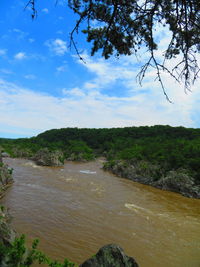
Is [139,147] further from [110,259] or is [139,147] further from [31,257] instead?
[31,257]

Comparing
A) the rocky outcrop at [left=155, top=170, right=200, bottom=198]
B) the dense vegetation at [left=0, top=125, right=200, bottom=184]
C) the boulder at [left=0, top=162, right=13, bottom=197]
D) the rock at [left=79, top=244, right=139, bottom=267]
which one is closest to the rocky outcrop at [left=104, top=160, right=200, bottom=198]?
the rocky outcrop at [left=155, top=170, right=200, bottom=198]

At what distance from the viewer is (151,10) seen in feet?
10.2

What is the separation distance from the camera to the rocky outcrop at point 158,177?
1528cm

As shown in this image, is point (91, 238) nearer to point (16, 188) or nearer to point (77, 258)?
point (77, 258)

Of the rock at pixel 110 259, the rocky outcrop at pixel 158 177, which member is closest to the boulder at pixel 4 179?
the rock at pixel 110 259

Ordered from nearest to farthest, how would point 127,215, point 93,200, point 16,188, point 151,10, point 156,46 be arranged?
point 151,10
point 156,46
point 127,215
point 93,200
point 16,188

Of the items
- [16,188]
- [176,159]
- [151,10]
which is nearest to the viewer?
[151,10]

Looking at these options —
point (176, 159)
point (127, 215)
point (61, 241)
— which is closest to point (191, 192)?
point (176, 159)

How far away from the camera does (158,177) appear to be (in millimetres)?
18000

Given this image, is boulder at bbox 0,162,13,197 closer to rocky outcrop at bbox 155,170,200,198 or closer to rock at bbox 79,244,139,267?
rock at bbox 79,244,139,267

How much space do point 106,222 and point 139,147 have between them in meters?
19.8

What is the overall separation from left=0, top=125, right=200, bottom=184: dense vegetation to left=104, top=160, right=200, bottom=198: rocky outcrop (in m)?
0.22

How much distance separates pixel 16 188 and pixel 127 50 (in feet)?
38.3

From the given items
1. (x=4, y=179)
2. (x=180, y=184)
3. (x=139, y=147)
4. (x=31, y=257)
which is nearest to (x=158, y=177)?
(x=180, y=184)
